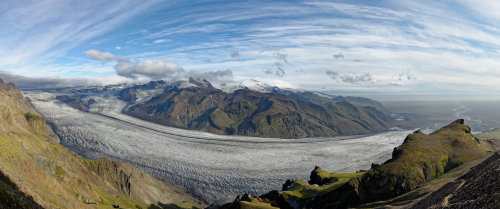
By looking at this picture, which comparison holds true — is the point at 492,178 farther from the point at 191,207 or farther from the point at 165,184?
the point at 165,184

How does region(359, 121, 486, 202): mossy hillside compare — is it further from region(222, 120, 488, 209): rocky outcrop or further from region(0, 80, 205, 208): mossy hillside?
region(0, 80, 205, 208): mossy hillside

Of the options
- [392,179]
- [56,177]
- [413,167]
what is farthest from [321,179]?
[56,177]

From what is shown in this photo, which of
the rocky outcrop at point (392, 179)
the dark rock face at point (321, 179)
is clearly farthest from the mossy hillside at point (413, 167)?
the dark rock face at point (321, 179)

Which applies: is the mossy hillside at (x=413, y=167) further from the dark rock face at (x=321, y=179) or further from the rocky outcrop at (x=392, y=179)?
the dark rock face at (x=321, y=179)

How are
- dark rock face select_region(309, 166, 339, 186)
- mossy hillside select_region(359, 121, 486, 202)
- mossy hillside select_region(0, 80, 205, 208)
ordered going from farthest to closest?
dark rock face select_region(309, 166, 339, 186) → mossy hillside select_region(359, 121, 486, 202) → mossy hillside select_region(0, 80, 205, 208)

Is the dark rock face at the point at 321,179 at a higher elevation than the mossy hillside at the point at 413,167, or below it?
below

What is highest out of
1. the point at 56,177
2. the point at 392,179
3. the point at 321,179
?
the point at 392,179

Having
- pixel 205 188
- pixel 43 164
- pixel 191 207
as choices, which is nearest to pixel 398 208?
pixel 43 164

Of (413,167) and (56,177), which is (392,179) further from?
(56,177)

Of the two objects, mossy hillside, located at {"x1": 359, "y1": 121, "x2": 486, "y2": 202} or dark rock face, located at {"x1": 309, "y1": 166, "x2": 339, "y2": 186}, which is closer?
mossy hillside, located at {"x1": 359, "y1": 121, "x2": 486, "y2": 202}

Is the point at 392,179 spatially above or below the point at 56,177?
above

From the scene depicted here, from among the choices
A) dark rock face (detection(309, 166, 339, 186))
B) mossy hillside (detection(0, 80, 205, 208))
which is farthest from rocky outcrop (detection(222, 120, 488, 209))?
mossy hillside (detection(0, 80, 205, 208))
